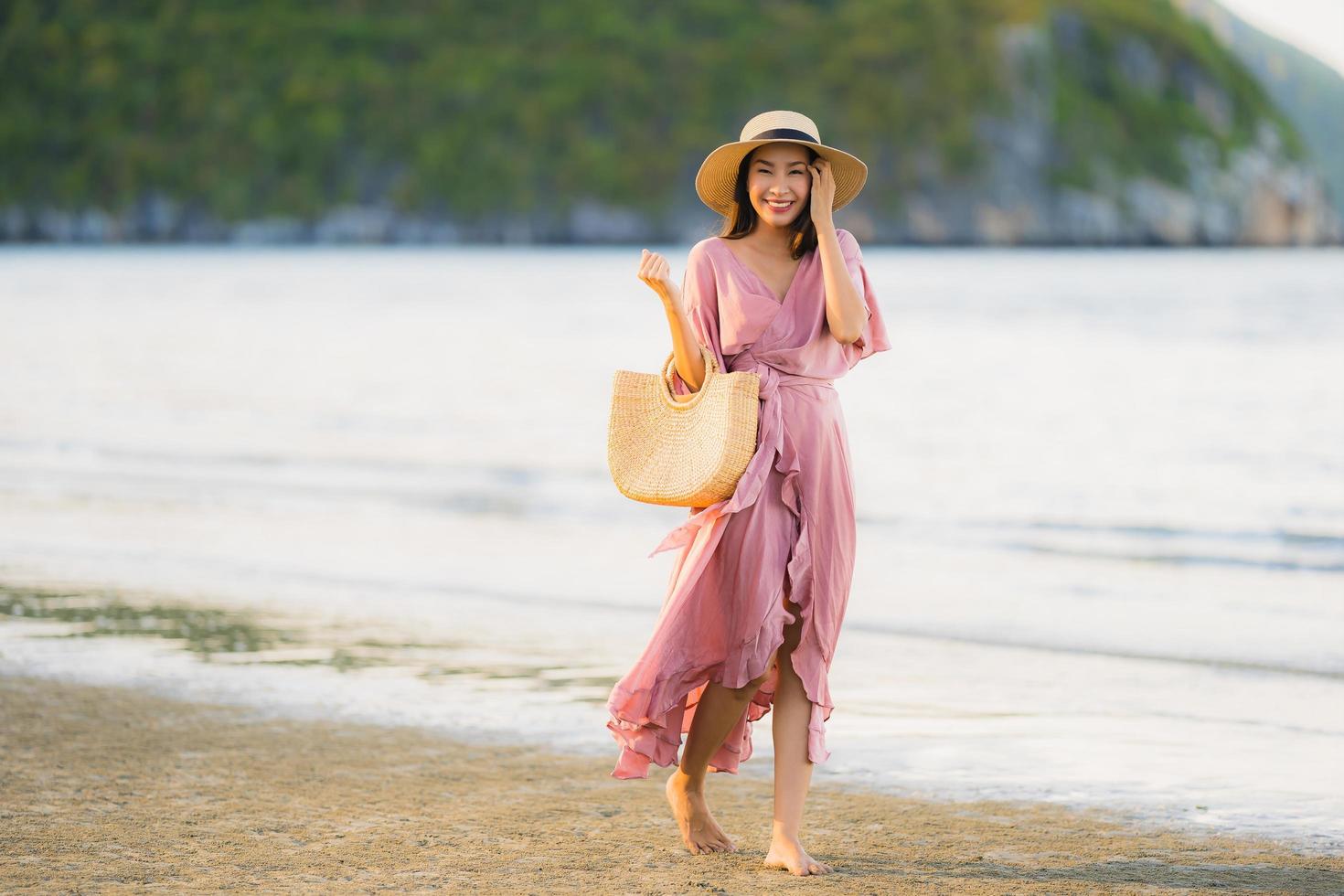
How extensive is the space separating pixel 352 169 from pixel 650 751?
163m

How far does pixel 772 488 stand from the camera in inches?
167

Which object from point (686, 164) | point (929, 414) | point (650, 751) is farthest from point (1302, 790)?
point (686, 164)

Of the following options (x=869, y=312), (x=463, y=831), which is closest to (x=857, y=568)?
(x=463, y=831)

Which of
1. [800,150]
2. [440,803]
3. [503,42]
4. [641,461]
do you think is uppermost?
[503,42]

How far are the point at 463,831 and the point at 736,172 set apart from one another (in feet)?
5.91

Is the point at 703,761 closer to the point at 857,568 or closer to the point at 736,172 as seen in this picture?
the point at 736,172

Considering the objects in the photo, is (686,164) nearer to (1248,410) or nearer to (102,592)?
(1248,410)

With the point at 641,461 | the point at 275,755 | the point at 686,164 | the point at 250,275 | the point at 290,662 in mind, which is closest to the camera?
the point at 641,461

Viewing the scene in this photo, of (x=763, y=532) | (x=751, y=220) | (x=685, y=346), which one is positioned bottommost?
(x=763, y=532)

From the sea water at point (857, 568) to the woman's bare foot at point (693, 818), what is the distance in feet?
2.80

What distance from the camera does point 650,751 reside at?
14.3 ft

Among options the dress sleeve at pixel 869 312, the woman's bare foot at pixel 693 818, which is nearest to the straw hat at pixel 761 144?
the dress sleeve at pixel 869 312

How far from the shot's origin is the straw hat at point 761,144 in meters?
4.27

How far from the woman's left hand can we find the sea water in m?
1.80
